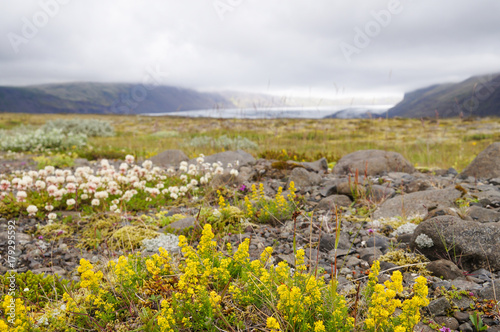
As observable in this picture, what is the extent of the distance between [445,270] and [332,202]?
2.38 metres

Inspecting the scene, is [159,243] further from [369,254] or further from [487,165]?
[487,165]

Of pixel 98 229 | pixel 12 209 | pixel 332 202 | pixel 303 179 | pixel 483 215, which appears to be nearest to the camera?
pixel 483 215

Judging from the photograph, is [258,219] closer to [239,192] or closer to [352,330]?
[239,192]

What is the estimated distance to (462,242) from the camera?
3.19 meters

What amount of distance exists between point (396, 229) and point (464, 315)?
6.52ft

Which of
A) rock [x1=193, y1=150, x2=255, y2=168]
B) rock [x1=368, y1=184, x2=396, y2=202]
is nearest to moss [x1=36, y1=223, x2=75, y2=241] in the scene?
rock [x1=193, y1=150, x2=255, y2=168]

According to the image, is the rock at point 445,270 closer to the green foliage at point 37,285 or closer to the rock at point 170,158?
the green foliage at point 37,285

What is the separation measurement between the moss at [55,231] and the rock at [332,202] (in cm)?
426

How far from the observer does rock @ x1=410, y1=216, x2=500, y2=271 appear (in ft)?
10.1

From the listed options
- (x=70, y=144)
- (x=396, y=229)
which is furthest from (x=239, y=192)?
(x=70, y=144)

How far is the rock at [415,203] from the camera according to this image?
4.80m

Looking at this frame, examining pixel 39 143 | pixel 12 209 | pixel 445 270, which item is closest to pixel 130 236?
pixel 12 209

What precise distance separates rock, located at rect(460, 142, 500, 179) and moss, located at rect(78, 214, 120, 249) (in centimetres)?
783

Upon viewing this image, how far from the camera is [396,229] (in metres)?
4.21
